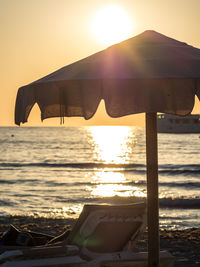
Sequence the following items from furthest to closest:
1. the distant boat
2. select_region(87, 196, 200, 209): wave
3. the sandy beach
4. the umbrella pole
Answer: the distant boat → select_region(87, 196, 200, 209): wave → the sandy beach → the umbrella pole

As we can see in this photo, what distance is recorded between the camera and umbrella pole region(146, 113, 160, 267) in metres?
4.62

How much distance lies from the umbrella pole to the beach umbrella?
57 centimetres

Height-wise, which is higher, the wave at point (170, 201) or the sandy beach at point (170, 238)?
the sandy beach at point (170, 238)

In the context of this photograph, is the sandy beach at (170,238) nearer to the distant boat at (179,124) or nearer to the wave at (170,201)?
the wave at (170,201)

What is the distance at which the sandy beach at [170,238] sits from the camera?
8.20m

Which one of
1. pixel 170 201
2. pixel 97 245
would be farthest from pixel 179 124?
pixel 97 245

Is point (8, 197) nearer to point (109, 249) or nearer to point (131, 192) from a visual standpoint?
point (131, 192)

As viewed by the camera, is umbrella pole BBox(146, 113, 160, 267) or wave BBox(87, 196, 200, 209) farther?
wave BBox(87, 196, 200, 209)

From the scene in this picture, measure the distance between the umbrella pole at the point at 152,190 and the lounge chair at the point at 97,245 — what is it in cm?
27

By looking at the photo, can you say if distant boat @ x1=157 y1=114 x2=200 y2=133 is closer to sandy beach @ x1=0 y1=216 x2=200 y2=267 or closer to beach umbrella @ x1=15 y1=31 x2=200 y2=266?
sandy beach @ x1=0 y1=216 x2=200 y2=267

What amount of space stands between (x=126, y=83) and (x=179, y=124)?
5459 inches

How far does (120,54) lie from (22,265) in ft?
7.37

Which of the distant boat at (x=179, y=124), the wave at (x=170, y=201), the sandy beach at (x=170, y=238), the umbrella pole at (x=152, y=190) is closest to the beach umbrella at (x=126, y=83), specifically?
the umbrella pole at (x=152, y=190)

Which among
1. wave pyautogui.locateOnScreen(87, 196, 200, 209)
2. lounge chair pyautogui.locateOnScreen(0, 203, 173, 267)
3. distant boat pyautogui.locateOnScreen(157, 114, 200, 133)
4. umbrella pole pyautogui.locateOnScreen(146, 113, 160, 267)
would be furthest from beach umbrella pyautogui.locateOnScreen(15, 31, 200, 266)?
distant boat pyautogui.locateOnScreen(157, 114, 200, 133)
